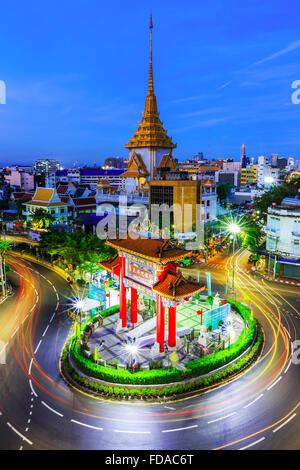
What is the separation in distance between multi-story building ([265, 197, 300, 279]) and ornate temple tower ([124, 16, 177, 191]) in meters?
31.2

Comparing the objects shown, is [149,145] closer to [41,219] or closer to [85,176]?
[41,219]

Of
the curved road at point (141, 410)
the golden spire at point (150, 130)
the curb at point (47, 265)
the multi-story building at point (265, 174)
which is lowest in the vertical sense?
the curved road at point (141, 410)

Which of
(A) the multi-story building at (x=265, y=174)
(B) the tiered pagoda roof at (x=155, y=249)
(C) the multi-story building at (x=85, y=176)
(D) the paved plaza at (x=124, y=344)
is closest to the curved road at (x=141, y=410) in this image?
(D) the paved plaza at (x=124, y=344)

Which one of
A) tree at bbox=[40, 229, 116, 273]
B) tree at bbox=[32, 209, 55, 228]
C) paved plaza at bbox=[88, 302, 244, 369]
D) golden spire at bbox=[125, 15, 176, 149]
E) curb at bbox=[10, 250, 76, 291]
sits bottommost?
paved plaza at bbox=[88, 302, 244, 369]

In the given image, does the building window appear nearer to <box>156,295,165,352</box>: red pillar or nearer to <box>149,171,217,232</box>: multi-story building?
<box>149,171,217,232</box>: multi-story building

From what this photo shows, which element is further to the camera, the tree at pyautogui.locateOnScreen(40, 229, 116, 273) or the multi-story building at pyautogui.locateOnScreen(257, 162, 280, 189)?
the multi-story building at pyautogui.locateOnScreen(257, 162, 280, 189)

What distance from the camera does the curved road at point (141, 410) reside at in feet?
51.5

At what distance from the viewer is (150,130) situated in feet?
222

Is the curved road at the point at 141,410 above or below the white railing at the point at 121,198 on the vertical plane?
below

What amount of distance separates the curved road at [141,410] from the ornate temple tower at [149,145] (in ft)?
154

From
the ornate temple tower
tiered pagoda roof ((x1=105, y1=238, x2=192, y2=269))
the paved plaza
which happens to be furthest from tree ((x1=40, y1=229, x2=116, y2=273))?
the ornate temple tower

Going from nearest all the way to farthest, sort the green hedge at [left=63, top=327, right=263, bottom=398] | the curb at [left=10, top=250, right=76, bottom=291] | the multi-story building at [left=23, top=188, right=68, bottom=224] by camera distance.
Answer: the green hedge at [left=63, top=327, right=263, bottom=398], the curb at [left=10, top=250, right=76, bottom=291], the multi-story building at [left=23, top=188, right=68, bottom=224]

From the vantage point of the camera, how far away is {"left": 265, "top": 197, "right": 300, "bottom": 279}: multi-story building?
1608 inches

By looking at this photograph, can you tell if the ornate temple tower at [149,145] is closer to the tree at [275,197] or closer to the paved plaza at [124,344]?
the tree at [275,197]
